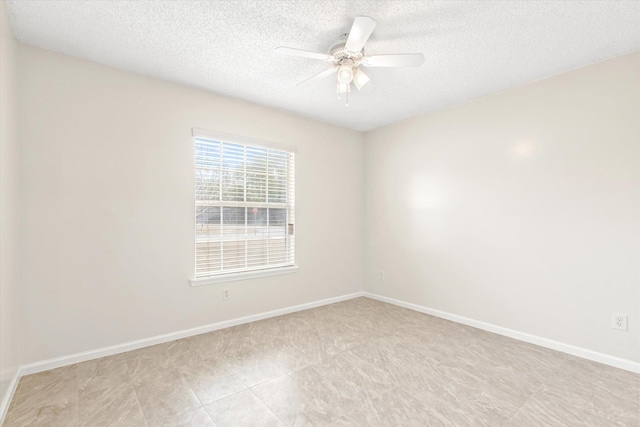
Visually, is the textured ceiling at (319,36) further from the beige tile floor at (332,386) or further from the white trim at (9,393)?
the beige tile floor at (332,386)

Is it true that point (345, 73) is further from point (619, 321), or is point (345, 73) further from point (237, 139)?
point (619, 321)

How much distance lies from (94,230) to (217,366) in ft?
5.11

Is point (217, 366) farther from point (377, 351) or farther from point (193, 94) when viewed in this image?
point (193, 94)

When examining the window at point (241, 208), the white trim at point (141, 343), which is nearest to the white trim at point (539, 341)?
the white trim at point (141, 343)

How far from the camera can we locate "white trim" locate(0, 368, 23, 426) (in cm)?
180

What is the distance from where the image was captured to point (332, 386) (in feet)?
7.13

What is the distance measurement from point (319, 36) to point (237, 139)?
5.22ft

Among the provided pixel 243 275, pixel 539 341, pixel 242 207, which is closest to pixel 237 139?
pixel 242 207

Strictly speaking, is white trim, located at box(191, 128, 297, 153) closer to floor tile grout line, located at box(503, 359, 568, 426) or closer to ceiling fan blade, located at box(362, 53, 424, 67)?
ceiling fan blade, located at box(362, 53, 424, 67)

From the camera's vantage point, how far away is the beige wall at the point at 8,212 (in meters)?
1.85

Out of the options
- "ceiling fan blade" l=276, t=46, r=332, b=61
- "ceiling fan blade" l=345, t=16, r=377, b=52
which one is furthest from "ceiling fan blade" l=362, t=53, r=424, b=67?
"ceiling fan blade" l=276, t=46, r=332, b=61

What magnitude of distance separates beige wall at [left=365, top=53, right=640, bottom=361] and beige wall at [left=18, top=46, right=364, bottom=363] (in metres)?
2.13

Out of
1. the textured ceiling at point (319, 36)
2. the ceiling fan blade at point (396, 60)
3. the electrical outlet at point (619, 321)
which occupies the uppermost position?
the textured ceiling at point (319, 36)

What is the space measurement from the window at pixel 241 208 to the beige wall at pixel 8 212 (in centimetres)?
134
